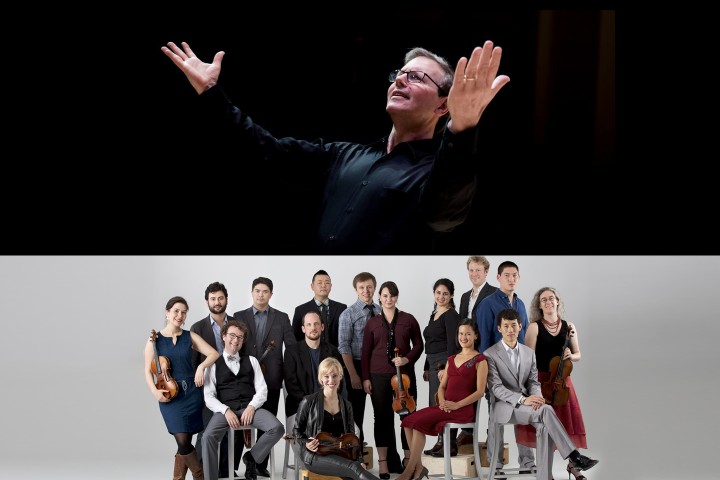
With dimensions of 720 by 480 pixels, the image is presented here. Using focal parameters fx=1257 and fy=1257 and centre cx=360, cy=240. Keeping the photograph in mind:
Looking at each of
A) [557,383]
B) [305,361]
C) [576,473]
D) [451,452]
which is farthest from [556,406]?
[305,361]

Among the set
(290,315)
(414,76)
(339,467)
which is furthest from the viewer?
(290,315)

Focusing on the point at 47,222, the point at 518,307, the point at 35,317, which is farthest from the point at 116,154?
the point at 518,307

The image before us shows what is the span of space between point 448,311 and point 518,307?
0.39 meters

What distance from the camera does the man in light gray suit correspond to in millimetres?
6555

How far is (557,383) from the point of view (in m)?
6.80

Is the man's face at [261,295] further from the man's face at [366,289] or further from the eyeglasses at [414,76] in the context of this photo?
the eyeglasses at [414,76]

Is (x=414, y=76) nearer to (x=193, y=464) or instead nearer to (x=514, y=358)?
(x=514, y=358)

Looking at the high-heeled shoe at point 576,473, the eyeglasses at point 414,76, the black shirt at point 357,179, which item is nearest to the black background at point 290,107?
the black shirt at point 357,179

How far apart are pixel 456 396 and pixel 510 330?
0.46m

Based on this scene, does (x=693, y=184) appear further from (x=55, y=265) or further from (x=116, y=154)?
(x=55, y=265)

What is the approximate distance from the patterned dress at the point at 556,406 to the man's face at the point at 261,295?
60.4 inches

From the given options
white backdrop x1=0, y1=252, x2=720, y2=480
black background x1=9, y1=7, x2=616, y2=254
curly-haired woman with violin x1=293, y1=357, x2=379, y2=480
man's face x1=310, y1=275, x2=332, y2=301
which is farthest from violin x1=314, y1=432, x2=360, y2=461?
black background x1=9, y1=7, x2=616, y2=254

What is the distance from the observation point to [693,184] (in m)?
9.24

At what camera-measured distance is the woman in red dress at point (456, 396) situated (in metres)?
6.69
